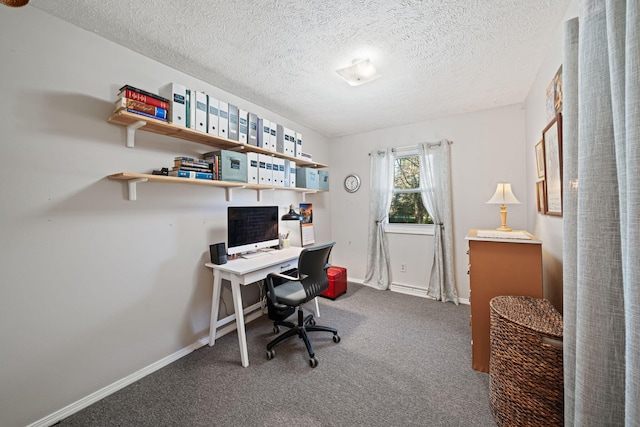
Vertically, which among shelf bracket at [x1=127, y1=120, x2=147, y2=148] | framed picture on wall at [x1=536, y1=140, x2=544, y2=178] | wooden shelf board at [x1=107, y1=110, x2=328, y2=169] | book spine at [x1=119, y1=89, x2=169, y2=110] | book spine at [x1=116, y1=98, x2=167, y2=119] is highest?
book spine at [x1=119, y1=89, x2=169, y2=110]

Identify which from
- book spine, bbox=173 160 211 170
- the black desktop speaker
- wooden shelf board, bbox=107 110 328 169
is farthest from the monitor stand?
wooden shelf board, bbox=107 110 328 169

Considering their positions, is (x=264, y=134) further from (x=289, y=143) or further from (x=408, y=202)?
(x=408, y=202)

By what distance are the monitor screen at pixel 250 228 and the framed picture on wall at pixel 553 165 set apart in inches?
96.2

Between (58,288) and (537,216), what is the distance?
3.88 meters

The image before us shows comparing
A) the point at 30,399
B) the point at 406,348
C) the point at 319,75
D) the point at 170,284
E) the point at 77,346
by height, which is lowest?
the point at 406,348

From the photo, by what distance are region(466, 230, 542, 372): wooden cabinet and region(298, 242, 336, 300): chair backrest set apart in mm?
1155

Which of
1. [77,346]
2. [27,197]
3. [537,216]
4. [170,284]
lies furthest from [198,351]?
[537,216]

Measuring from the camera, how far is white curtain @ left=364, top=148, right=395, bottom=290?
3.62 m

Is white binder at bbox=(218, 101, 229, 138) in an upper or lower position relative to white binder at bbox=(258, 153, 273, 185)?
upper

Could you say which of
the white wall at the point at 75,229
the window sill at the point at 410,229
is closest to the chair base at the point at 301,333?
the white wall at the point at 75,229

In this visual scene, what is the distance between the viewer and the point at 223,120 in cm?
210

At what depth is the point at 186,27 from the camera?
1.61 metres

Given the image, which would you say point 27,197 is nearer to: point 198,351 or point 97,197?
point 97,197

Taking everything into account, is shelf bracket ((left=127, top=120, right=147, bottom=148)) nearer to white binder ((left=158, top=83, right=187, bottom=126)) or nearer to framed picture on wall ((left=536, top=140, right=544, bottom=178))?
white binder ((left=158, top=83, right=187, bottom=126))
